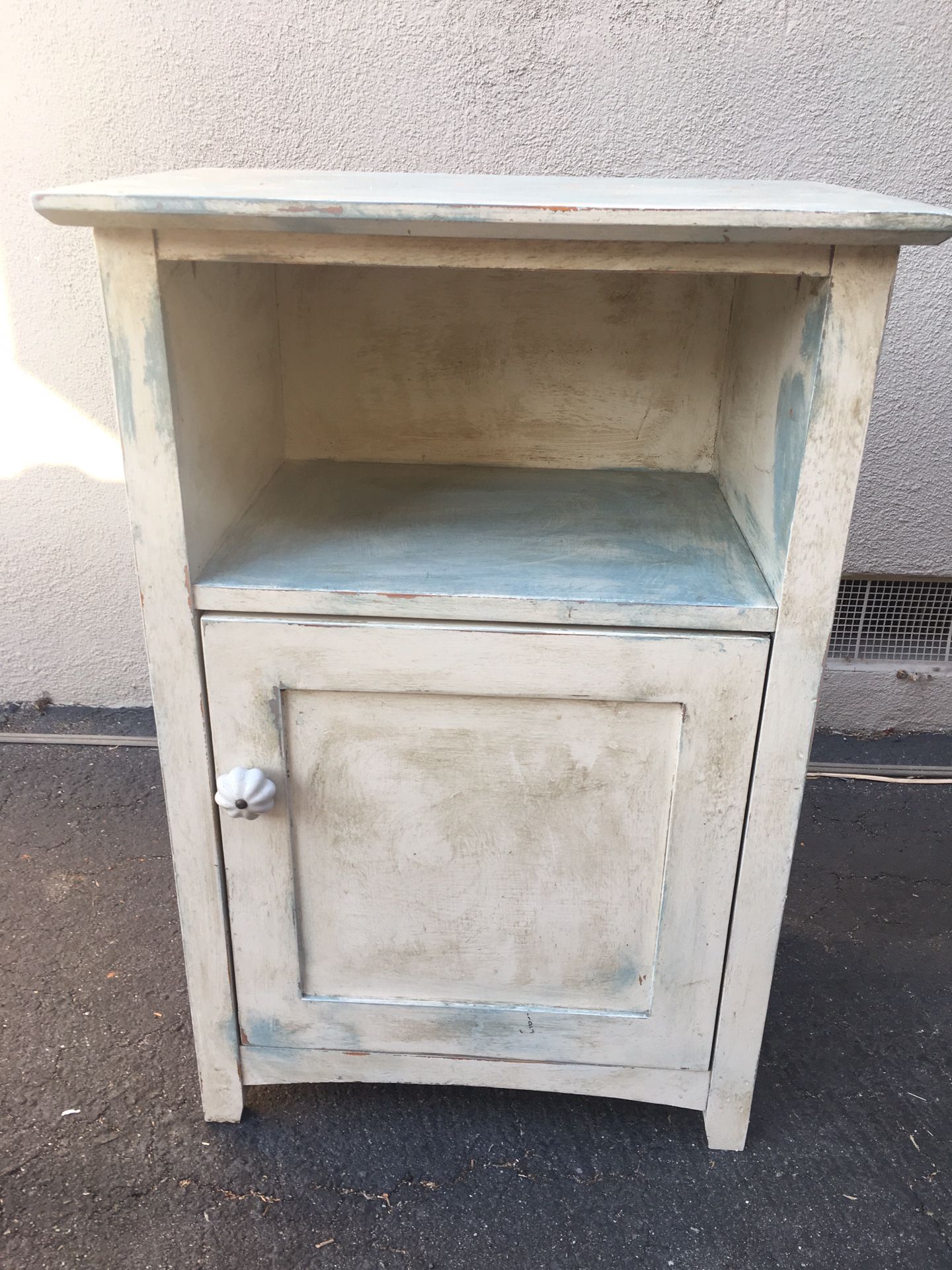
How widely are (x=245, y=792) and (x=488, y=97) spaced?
154 cm

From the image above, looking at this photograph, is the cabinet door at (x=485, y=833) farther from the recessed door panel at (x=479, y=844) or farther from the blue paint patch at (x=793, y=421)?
the blue paint patch at (x=793, y=421)

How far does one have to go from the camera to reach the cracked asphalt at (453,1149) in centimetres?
127

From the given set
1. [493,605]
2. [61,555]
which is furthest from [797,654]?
[61,555]

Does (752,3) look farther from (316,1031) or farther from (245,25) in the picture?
(316,1031)

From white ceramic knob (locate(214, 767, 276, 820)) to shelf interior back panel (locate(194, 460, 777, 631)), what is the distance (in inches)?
8.4

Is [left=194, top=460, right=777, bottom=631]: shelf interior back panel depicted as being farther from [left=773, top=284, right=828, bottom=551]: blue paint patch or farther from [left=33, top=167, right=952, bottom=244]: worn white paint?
[left=33, top=167, right=952, bottom=244]: worn white paint

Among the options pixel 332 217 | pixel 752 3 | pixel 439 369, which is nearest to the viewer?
pixel 332 217

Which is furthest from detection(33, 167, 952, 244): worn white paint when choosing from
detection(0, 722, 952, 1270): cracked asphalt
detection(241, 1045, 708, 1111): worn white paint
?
detection(0, 722, 952, 1270): cracked asphalt

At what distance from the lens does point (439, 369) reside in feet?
5.03

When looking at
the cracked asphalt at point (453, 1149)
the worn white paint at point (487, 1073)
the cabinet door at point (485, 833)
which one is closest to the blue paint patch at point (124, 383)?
the cabinet door at point (485, 833)

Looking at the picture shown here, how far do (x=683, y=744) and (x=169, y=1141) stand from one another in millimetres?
977

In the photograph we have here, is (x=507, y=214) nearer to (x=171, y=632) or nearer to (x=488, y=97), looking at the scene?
(x=171, y=632)

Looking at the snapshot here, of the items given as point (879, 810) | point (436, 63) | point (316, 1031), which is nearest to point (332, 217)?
point (316, 1031)

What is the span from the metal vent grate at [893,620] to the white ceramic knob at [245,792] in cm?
169
